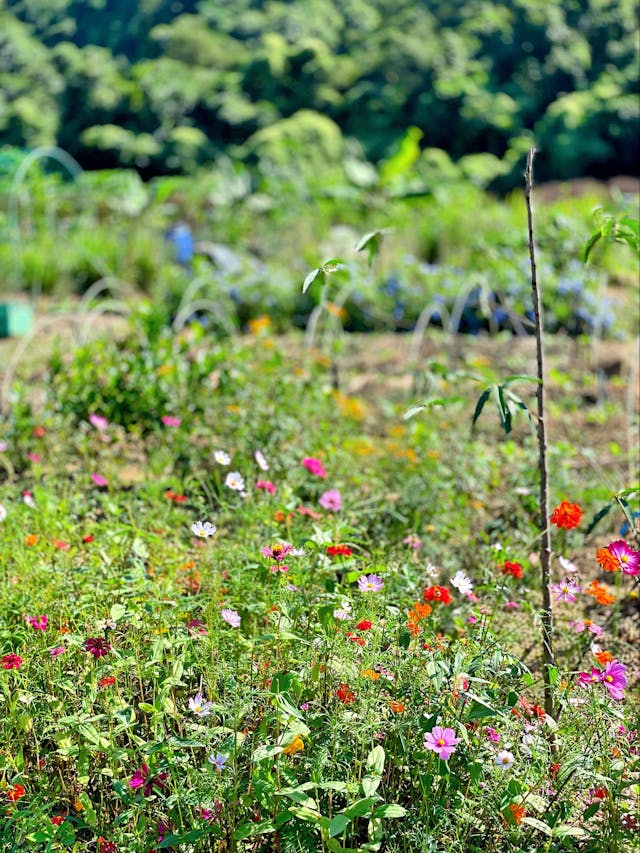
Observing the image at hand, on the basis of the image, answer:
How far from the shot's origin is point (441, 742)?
1662 mm

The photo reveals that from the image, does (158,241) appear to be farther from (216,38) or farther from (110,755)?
(216,38)

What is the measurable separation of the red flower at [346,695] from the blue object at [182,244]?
5703 millimetres

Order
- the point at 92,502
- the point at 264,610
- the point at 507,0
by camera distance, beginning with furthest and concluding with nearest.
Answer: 1. the point at 507,0
2. the point at 92,502
3. the point at 264,610

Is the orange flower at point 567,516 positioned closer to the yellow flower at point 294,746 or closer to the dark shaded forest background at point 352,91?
the yellow flower at point 294,746

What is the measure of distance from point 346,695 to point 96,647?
539mm

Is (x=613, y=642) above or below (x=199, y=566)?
below

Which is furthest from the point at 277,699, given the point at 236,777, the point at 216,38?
the point at 216,38

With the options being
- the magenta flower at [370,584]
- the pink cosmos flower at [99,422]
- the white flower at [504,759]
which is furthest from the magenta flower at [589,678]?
the pink cosmos flower at [99,422]

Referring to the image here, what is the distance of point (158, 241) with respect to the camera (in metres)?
7.44

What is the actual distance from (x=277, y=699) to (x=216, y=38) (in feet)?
61.5

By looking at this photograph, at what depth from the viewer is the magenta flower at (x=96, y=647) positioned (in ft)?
6.15

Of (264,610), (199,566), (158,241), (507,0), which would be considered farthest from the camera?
(507,0)

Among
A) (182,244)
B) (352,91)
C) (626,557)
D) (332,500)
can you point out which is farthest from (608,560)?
(352,91)

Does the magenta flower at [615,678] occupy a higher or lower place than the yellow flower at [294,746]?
higher
